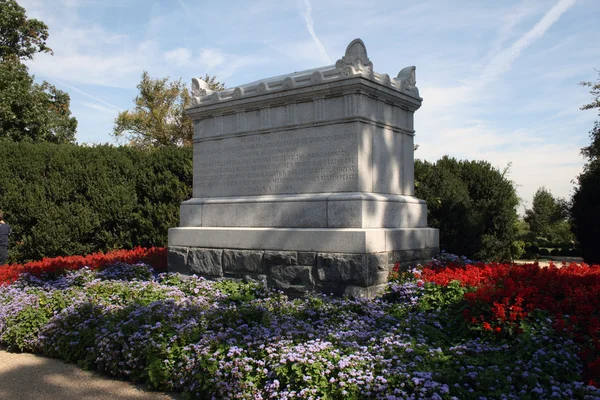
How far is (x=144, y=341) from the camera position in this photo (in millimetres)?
4258

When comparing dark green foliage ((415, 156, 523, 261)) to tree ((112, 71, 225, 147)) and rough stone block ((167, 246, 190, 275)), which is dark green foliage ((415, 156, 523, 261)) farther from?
tree ((112, 71, 225, 147))

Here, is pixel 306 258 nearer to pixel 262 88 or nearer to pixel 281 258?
pixel 281 258

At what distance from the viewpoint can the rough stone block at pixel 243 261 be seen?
6449 mm

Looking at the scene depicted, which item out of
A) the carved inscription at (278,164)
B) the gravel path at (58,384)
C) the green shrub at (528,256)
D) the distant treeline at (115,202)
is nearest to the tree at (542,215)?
the green shrub at (528,256)

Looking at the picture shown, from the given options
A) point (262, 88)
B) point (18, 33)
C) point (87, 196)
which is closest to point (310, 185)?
point (262, 88)

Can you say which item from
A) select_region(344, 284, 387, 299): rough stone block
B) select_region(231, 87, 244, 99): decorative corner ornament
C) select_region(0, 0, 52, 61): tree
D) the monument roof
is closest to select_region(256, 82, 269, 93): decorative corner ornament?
the monument roof

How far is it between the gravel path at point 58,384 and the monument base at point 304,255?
237 centimetres

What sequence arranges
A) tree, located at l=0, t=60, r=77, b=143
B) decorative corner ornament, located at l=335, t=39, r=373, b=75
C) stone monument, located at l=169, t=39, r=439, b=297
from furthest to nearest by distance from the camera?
tree, located at l=0, t=60, r=77, b=143 → decorative corner ornament, located at l=335, t=39, r=373, b=75 → stone monument, located at l=169, t=39, r=439, b=297

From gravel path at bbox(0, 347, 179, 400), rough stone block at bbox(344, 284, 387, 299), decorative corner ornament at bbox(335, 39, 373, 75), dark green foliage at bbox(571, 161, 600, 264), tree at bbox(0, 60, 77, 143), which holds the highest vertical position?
tree at bbox(0, 60, 77, 143)

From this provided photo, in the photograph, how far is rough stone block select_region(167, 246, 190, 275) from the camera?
7289 mm

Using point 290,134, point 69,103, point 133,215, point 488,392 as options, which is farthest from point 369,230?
point 69,103

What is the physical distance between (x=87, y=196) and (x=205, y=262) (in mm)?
4905

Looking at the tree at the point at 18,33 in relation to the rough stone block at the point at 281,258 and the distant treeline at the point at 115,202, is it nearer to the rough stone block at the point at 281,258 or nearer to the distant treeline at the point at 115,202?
the distant treeline at the point at 115,202

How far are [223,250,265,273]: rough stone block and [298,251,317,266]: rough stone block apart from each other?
60 cm
